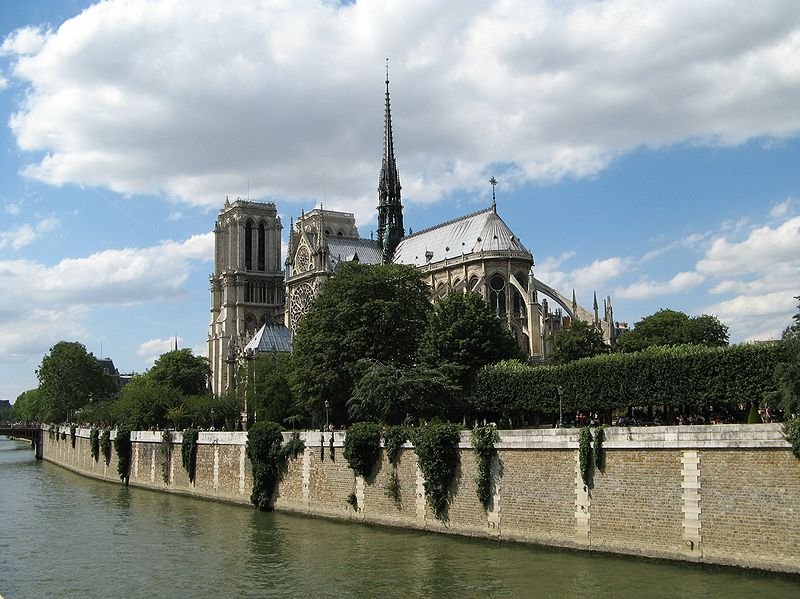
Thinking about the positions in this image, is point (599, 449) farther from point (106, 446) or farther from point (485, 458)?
point (106, 446)

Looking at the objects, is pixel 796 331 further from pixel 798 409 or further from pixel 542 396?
pixel 542 396

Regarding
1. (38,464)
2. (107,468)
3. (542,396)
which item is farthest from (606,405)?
(38,464)

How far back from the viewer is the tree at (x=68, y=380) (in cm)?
11075

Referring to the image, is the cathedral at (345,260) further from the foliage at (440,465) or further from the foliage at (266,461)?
the foliage at (440,465)

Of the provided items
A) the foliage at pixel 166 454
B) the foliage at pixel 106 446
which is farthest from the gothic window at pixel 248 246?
the foliage at pixel 166 454

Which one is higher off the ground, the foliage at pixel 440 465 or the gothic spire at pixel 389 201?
the gothic spire at pixel 389 201

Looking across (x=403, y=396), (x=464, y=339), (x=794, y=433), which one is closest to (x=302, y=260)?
(x=464, y=339)

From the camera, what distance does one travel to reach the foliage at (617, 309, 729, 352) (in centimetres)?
6488

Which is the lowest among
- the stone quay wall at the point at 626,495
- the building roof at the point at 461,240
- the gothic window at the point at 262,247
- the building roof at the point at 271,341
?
the stone quay wall at the point at 626,495

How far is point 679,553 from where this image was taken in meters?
24.8

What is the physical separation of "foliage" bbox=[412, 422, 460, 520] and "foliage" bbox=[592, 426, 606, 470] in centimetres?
601

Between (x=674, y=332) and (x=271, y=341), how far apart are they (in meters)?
43.3

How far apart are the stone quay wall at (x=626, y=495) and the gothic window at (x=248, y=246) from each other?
78.3 metres

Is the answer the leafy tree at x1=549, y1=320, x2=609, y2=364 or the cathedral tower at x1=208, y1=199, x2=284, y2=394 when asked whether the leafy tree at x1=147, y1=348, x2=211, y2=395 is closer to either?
the cathedral tower at x1=208, y1=199, x2=284, y2=394
